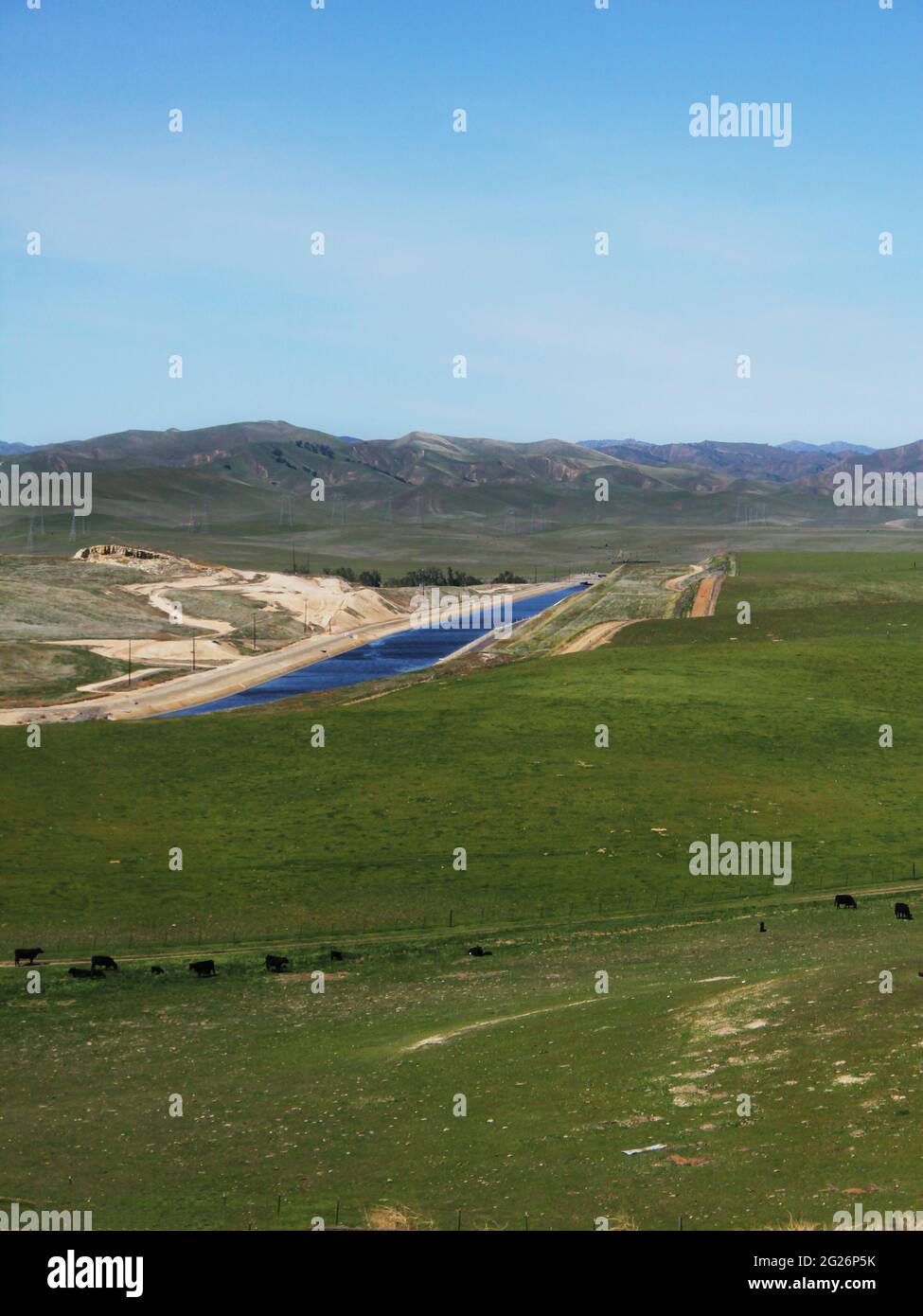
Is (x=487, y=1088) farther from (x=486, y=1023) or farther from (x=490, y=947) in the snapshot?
(x=490, y=947)

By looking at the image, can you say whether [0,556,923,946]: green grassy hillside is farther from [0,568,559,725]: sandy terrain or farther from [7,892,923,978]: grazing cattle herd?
[0,568,559,725]: sandy terrain

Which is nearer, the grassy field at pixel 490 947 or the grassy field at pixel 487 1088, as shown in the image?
the grassy field at pixel 487 1088

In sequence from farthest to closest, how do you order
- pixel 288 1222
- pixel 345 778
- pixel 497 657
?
pixel 497 657 → pixel 345 778 → pixel 288 1222

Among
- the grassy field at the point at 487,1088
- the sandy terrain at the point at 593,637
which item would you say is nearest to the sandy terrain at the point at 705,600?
the sandy terrain at the point at 593,637

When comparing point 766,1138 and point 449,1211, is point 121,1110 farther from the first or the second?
point 766,1138

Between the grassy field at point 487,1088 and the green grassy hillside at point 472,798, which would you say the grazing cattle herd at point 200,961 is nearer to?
the grassy field at point 487,1088

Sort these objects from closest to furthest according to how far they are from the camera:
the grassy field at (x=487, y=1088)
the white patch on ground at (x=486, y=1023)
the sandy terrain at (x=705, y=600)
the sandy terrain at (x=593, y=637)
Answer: the grassy field at (x=487, y=1088)
the white patch on ground at (x=486, y=1023)
the sandy terrain at (x=593, y=637)
the sandy terrain at (x=705, y=600)

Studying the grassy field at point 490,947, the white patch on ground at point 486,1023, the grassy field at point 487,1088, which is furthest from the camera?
the white patch on ground at point 486,1023
